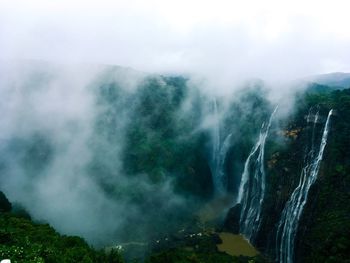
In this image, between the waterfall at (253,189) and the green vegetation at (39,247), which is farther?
the waterfall at (253,189)

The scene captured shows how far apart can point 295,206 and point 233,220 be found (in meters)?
13.8

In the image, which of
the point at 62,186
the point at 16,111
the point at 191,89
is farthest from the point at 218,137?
the point at 16,111

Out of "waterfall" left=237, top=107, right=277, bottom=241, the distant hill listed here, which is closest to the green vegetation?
"waterfall" left=237, top=107, right=277, bottom=241

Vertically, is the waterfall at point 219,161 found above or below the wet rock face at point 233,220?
above

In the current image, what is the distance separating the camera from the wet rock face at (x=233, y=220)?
7131 centimetres

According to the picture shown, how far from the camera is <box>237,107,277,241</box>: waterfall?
2704 inches

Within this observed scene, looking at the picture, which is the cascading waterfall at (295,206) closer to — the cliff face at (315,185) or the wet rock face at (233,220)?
the cliff face at (315,185)

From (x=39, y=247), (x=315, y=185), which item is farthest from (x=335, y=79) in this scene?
(x=39, y=247)

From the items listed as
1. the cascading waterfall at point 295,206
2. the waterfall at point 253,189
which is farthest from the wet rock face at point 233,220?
the cascading waterfall at point 295,206

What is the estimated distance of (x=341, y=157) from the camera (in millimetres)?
61781

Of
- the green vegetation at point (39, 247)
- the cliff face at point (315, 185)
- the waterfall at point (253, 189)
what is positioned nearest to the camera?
the green vegetation at point (39, 247)

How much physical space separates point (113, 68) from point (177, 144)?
33821 millimetres

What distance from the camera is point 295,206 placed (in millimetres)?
61375

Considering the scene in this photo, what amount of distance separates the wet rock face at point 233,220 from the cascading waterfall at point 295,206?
1010cm
